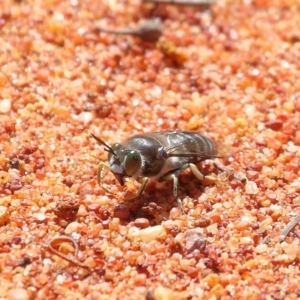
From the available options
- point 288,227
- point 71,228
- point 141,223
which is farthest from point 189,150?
point 71,228

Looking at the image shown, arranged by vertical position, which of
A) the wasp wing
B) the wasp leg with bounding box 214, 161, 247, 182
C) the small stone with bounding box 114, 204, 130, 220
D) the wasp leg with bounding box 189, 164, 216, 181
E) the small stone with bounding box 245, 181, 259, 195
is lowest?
the small stone with bounding box 114, 204, 130, 220

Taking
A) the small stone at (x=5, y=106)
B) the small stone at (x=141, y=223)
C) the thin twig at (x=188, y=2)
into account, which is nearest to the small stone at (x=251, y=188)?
the small stone at (x=141, y=223)

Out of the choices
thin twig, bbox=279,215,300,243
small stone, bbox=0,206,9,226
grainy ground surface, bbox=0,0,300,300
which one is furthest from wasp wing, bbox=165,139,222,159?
small stone, bbox=0,206,9,226

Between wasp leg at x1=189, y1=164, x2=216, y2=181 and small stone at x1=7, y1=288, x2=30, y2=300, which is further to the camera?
wasp leg at x1=189, y1=164, x2=216, y2=181

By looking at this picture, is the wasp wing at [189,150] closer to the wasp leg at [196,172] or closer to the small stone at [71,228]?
the wasp leg at [196,172]

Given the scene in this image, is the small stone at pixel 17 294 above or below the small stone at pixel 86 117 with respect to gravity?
below

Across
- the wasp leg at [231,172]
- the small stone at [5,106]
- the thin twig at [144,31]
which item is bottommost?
the wasp leg at [231,172]

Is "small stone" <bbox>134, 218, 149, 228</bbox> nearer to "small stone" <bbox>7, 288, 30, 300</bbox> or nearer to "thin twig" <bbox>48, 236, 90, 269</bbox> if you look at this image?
"thin twig" <bbox>48, 236, 90, 269</bbox>
